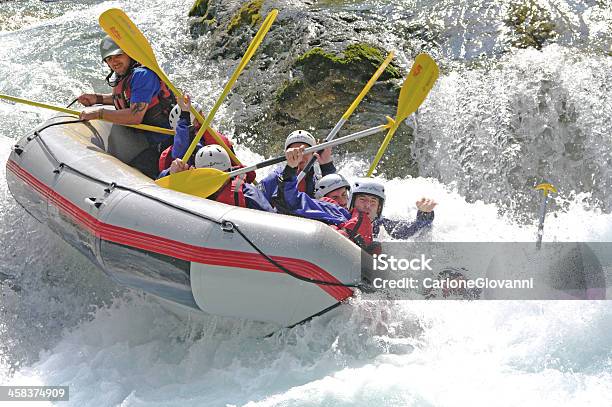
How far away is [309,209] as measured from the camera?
5273 mm

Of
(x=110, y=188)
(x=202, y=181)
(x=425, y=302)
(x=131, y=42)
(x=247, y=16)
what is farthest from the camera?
(x=247, y=16)

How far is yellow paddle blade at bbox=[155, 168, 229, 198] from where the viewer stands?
518 cm

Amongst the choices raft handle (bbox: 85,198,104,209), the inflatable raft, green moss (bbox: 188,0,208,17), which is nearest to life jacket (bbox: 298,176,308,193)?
the inflatable raft

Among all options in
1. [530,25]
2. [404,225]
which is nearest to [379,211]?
[404,225]

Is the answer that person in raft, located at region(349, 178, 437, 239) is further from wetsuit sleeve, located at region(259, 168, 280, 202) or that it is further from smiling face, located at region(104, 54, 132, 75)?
smiling face, located at region(104, 54, 132, 75)

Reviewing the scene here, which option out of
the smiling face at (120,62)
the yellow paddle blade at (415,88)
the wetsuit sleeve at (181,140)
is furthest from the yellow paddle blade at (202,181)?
the smiling face at (120,62)

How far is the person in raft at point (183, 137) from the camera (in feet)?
19.6

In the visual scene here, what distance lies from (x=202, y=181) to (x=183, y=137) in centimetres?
86

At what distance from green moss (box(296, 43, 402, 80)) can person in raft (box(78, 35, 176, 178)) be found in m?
2.14

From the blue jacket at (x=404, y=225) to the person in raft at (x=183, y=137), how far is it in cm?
105

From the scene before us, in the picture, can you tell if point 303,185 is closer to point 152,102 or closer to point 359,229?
point 359,229

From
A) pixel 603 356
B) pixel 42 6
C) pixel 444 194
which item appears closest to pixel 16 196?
pixel 444 194

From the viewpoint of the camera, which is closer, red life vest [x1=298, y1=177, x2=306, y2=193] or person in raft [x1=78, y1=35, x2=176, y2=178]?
red life vest [x1=298, y1=177, x2=306, y2=193]

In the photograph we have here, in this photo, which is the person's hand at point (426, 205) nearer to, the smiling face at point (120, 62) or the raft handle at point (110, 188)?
the raft handle at point (110, 188)
